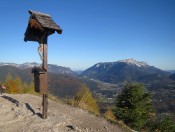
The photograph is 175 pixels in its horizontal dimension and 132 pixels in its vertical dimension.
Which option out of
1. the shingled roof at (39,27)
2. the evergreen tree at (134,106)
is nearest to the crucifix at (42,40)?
the shingled roof at (39,27)

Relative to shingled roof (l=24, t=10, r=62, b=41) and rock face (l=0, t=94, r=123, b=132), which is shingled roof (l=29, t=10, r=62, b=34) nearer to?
shingled roof (l=24, t=10, r=62, b=41)

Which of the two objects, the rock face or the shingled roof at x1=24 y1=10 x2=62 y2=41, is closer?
the rock face

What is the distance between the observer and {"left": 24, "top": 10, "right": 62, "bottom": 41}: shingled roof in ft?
43.5

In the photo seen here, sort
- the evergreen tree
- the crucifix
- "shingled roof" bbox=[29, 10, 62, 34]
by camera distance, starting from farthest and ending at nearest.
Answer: the evergreen tree, the crucifix, "shingled roof" bbox=[29, 10, 62, 34]

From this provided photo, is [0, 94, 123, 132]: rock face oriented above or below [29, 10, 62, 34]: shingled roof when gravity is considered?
below

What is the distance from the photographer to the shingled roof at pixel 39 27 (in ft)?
43.5

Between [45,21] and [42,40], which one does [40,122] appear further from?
[45,21]

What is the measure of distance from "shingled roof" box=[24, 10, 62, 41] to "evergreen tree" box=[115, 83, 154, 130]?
87.0ft

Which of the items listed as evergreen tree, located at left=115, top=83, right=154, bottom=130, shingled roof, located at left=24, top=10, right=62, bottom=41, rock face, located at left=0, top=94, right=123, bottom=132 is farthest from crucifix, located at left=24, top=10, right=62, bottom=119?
evergreen tree, located at left=115, top=83, right=154, bottom=130

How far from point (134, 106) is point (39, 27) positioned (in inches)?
1144

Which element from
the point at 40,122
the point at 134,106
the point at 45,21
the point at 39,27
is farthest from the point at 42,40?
the point at 134,106

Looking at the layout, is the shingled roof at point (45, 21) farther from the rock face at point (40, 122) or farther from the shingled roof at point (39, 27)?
the rock face at point (40, 122)

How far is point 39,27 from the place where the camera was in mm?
13414

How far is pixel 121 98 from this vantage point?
40.7 m
